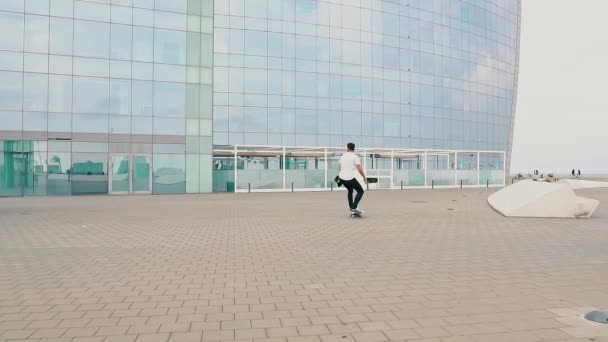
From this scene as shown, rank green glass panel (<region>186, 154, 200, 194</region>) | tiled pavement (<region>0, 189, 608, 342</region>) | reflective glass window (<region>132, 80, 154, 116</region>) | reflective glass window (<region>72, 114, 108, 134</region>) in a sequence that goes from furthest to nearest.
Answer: green glass panel (<region>186, 154, 200, 194</region>)
reflective glass window (<region>132, 80, 154, 116</region>)
reflective glass window (<region>72, 114, 108, 134</region>)
tiled pavement (<region>0, 189, 608, 342</region>)

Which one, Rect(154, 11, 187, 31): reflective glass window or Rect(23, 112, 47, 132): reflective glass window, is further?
Rect(154, 11, 187, 31): reflective glass window

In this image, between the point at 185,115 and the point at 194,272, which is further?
the point at 185,115

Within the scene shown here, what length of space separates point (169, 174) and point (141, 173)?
1.69m

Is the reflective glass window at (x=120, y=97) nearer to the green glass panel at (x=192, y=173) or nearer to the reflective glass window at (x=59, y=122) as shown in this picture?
the reflective glass window at (x=59, y=122)

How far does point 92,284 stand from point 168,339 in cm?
223

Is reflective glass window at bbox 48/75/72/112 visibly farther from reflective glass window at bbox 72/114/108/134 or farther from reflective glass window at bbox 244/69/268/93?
reflective glass window at bbox 244/69/268/93

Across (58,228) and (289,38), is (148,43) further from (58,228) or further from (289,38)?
(58,228)

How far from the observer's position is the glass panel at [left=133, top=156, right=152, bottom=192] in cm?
2603

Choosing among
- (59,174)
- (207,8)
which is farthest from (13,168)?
(207,8)

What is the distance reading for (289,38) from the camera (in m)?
32.4

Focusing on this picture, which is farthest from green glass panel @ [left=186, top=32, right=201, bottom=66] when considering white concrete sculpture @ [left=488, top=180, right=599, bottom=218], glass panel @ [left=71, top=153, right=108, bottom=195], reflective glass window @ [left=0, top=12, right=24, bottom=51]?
white concrete sculpture @ [left=488, top=180, right=599, bottom=218]

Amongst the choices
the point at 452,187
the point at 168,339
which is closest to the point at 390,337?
the point at 168,339

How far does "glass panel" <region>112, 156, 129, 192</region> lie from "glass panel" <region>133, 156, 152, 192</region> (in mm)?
463

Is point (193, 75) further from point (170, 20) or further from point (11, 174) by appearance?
point (11, 174)
